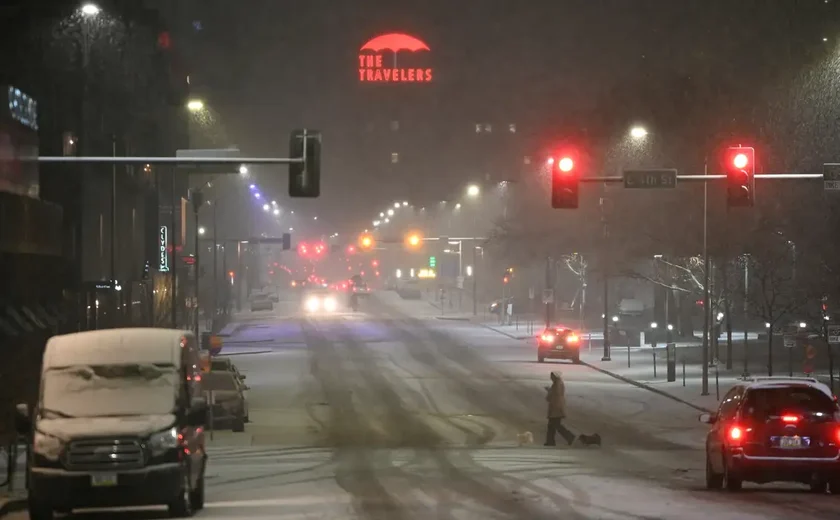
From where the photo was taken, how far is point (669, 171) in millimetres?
28250

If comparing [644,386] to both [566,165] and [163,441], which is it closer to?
[566,165]

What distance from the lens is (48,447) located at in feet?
50.2

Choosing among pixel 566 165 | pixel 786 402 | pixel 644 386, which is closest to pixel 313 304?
pixel 644 386

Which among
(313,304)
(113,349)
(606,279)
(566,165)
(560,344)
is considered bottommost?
(560,344)

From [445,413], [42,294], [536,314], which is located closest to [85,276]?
[42,294]

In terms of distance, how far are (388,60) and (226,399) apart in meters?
154

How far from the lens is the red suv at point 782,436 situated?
721 inches

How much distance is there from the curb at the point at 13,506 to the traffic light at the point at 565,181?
41.6 ft

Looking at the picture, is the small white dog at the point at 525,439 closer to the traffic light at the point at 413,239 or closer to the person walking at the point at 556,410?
the person walking at the point at 556,410

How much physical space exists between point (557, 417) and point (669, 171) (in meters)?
6.12

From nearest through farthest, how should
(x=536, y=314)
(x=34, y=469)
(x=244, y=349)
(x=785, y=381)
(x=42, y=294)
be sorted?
1. (x=34, y=469)
2. (x=785, y=381)
3. (x=42, y=294)
4. (x=244, y=349)
5. (x=536, y=314)

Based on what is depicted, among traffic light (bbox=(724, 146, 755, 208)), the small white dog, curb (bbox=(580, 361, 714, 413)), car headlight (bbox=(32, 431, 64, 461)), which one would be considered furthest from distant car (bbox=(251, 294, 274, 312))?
car headlight (bbox=(32, 431, 64, 461))

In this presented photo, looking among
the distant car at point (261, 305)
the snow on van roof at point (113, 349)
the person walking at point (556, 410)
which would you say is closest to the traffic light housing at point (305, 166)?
the snow on van roof at point (113, 349)

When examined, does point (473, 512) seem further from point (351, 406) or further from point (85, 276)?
point (85, 276)
